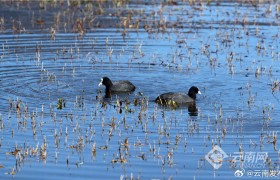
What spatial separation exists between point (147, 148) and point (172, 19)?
1810 centimetres

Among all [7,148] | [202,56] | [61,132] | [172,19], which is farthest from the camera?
[172,19]

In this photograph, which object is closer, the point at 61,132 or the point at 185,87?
the point at 61,132

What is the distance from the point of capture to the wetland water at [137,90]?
13.6 meters

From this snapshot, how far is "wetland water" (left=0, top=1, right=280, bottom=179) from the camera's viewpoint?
1359 centimetres

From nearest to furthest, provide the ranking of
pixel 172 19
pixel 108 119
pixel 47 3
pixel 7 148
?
pixel 7 148, pixel 108 119, pixel 172 19, pixel 47 3

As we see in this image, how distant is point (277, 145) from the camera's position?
1470 centimetres

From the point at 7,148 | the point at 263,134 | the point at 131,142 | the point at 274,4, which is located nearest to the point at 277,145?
the point at 263,134

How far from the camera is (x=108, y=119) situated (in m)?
16.7

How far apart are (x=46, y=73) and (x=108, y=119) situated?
18.5 feet

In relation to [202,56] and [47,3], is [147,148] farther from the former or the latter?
[47,3]

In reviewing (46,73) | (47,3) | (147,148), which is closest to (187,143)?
(147,148)

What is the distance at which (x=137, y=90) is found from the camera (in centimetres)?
2045

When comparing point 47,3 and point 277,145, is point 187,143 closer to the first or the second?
point 277,145

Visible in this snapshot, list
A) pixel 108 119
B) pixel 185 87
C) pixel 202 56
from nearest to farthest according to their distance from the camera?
1. pixel 108 119
2. pixel 185 87
3. pixel 202 56
